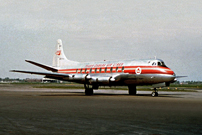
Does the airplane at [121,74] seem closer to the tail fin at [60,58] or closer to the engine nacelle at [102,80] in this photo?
the engine nacelle at [102,80]

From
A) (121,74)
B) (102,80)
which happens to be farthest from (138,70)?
(102,80)

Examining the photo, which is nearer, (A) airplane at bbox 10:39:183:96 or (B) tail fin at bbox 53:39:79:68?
(A) airplane at bbox 10:39:183:96

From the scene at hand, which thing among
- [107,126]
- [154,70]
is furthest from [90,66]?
[107,126]

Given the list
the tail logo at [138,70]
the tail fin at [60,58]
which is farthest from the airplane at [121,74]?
the tail fin at [60,58]

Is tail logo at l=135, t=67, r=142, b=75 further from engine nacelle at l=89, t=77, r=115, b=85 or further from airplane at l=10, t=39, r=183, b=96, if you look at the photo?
engine nacelle at l=89, t=77, r=115, b=85

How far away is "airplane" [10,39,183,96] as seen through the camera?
30730 millimetres

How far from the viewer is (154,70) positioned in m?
30.9

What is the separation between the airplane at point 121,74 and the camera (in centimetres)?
3073

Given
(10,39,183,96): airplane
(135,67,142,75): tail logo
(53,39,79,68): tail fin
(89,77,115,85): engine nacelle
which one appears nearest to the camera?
(10,39,183,96): airplane

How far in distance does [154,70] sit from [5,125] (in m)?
22.9

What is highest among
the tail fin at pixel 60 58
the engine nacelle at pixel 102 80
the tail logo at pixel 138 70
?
the tail fin at pixel 60 58

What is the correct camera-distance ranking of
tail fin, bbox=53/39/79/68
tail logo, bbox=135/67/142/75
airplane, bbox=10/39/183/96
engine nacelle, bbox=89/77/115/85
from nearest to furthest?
1. airplane, bbox=10/39/183/96
2. tail logo, bbox=135/67/142/75
3. engine nacelle, bbox=89/77/115/85
4. tail fin, bbox=53/39/79/68

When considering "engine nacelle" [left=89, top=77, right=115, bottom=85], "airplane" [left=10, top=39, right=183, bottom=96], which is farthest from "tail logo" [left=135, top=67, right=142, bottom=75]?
"engine nacelle" [left=89, top=77, right=115, bottom=85]

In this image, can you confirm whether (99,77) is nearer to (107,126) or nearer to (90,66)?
(90,66)
